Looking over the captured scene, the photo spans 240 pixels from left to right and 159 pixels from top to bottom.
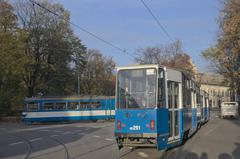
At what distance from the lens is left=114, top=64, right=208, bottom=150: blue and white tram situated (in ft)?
44.0

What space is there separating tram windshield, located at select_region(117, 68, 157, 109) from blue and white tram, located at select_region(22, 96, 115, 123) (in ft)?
84.8

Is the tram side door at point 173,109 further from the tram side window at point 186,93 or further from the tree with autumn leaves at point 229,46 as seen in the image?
the tree with autumn leaves at point 229,46

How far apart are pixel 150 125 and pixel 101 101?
26784 millimetres

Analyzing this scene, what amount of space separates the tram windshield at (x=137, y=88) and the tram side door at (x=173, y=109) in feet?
3.04

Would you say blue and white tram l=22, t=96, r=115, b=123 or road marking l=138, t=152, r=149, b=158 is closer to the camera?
road marking l=138, t=152, r=149, b=158

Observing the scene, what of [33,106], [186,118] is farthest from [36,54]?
[186,118]

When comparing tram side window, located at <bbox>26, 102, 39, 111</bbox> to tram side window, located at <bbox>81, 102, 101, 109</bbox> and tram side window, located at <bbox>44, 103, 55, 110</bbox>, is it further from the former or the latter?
tram side window, located at <bbox>81, 102, 101, 109</bbox>

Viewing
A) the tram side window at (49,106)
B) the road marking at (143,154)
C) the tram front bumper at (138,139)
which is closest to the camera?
the road marking at (143,154)

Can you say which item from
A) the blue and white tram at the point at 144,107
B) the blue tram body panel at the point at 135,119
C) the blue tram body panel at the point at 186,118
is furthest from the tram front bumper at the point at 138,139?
the blue tram body panel at the point at 186,118

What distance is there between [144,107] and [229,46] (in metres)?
27.2

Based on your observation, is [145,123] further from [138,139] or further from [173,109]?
[173,109]

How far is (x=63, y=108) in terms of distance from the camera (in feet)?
130

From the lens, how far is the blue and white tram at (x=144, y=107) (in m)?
13.4


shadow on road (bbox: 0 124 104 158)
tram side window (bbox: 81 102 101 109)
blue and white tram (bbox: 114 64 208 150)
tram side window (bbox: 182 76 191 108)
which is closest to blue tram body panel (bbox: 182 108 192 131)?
tram side window (bbox: 182 76 191 108)
